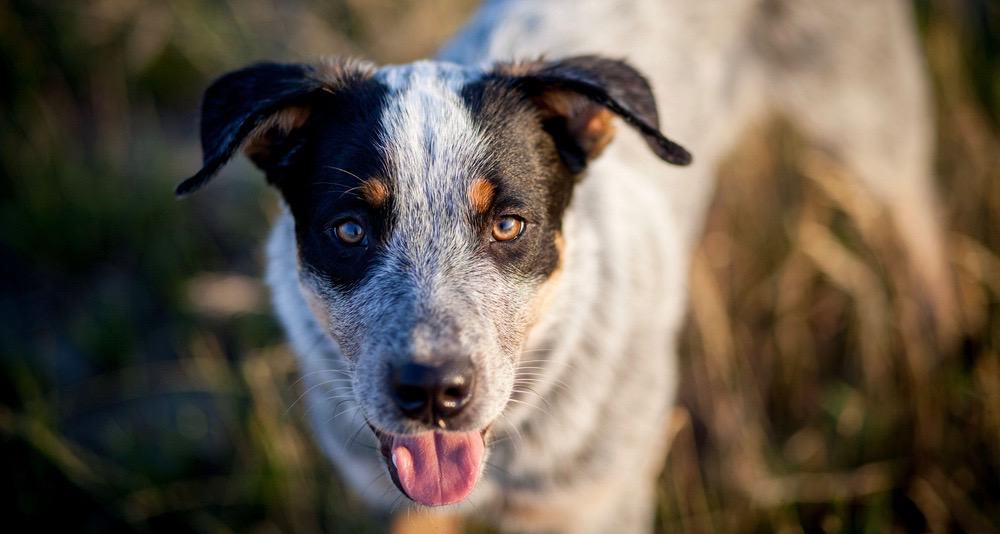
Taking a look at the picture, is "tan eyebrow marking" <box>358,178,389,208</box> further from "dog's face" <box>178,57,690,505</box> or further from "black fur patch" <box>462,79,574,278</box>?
"black fur patch" <box>462,79,574,278</box>

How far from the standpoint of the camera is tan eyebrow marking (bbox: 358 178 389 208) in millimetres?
2049

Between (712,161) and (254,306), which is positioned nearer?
(712,161)

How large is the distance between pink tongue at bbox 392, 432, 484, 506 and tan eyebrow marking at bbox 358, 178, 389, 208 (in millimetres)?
641

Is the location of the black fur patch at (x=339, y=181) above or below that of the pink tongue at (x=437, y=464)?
above

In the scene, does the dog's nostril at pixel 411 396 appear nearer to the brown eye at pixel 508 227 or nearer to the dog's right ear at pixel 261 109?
the brown eye at pixel 508 227

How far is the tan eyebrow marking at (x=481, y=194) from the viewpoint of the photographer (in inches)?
82.0

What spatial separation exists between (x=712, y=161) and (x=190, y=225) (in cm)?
292

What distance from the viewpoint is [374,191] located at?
205cm

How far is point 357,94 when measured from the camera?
224cm

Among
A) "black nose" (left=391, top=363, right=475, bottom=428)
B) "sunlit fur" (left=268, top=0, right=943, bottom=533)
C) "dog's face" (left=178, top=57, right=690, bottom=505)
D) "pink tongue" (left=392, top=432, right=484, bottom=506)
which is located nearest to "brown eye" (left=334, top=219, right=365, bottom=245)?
"dog's face" (left=178, top=57, right=690, bottom=505)

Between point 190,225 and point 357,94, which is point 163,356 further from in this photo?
point 357,94

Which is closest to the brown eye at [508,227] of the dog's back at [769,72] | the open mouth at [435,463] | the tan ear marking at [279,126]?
the open mouth at [435,463]

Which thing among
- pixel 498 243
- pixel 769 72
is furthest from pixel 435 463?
pixel 769 72

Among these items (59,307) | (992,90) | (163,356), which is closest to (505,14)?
(163,356)
